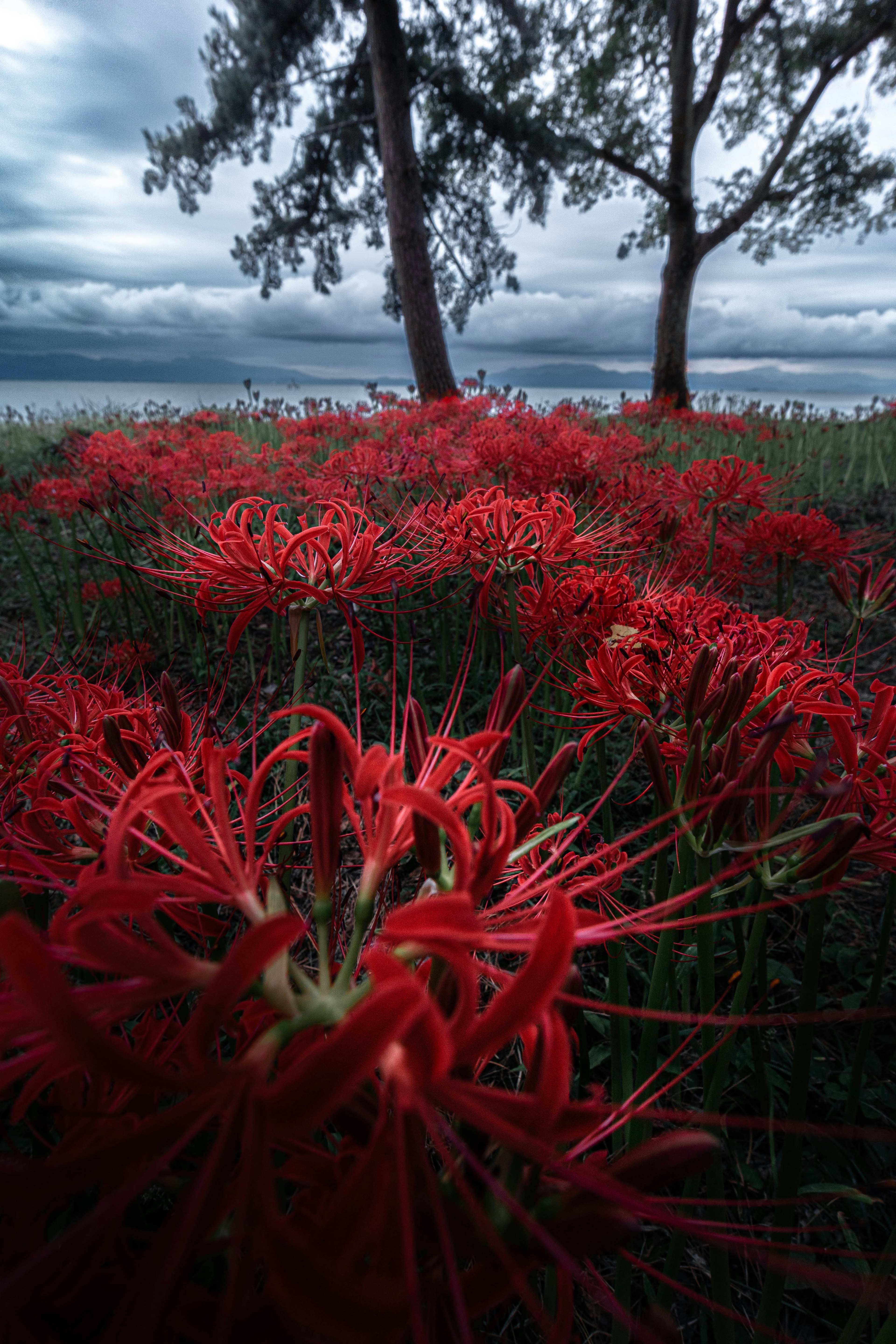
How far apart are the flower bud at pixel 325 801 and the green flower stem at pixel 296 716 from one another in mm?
400

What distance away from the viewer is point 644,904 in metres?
1.88

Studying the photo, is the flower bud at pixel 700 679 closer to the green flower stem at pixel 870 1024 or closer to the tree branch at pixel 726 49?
the green flower stem at pixel 870 1024

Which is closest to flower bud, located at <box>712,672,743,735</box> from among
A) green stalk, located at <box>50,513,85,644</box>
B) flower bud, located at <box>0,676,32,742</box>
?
flower bud, located at <box>0,676,32,742</box>

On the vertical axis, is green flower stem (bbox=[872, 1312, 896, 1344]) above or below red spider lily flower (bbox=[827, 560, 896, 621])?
below

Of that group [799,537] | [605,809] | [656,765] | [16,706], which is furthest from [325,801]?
[799,537]

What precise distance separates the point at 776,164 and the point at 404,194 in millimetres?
7232

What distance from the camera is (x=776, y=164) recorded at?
11.3 meters

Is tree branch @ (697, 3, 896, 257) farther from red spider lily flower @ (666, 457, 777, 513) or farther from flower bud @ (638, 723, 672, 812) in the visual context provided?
flower bud @ (638, 723, 672, 812)

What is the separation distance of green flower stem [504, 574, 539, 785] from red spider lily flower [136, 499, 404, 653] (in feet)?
1.10

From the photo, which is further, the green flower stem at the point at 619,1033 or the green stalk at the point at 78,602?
the green stalk at the point at 78,602

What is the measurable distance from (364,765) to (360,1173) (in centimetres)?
30

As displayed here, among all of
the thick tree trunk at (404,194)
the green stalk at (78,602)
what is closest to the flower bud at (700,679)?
the green stalk at (78,602)

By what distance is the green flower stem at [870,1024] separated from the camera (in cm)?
130

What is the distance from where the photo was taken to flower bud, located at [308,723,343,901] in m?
0.60
